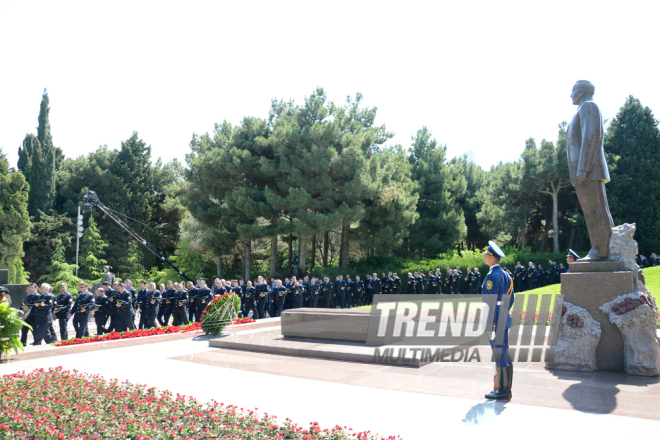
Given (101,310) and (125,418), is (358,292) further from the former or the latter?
(125,418)

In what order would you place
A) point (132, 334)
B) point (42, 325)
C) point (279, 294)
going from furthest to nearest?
point (279, 294), point (132, 334), point (42, 325)

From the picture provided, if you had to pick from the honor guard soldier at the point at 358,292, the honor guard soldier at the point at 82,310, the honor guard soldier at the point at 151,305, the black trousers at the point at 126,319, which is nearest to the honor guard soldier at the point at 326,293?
the honor guard soldier at the point at 358,292

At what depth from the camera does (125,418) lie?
449cm

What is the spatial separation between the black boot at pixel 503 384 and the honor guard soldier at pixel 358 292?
52.8ft

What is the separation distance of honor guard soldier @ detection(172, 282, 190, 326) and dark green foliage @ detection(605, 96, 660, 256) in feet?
95.7

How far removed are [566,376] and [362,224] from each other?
22145 mm

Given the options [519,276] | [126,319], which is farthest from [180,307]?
[519,276]

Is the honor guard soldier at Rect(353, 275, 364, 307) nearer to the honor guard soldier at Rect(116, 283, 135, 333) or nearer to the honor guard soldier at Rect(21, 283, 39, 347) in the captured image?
the honor guard soldier at Rect(116, 283, 135, 333)

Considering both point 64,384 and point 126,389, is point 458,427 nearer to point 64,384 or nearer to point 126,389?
point 126,389

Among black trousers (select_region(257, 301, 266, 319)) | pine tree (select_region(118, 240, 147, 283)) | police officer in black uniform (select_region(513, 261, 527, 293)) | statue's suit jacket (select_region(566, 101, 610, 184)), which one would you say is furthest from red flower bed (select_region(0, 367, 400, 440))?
pine tree (select_region(118, 240, 147, 283))

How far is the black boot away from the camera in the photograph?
509cm

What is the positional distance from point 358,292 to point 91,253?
77.2 ft

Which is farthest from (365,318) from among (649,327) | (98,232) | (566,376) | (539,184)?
(98,232)

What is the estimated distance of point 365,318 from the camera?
29.9ft
